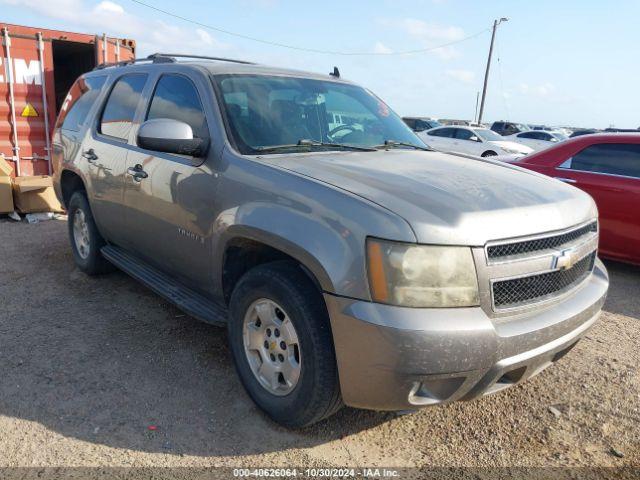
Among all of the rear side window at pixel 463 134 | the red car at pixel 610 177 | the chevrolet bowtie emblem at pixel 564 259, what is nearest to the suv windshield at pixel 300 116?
the chevrolet bowtie emblem at pixel 564 259

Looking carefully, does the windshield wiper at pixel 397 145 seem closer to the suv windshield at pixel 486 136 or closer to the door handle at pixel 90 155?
the door handle at pixel 90 155

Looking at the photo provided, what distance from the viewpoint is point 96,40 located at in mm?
8977

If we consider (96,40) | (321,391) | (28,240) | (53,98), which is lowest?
(28,240)

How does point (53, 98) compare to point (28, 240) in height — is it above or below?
above

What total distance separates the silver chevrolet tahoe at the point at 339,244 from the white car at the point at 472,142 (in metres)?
13.6

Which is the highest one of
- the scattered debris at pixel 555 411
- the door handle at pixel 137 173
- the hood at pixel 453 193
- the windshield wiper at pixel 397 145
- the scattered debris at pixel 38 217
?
the windshield wiper at pixel 397 145

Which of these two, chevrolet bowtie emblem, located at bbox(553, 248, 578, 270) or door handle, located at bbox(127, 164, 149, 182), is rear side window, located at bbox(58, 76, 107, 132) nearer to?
door handle, located at bbox(127, 164, 149, 182)

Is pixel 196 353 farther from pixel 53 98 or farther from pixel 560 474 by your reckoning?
pixel 53 98

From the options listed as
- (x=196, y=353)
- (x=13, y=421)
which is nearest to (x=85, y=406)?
(x=13, y=421)

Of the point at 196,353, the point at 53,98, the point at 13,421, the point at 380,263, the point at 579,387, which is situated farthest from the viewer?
the point at 53,98

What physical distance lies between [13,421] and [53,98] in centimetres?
742

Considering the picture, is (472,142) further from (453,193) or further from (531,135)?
(453,193)

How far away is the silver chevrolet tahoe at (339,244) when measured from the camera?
7.36ft

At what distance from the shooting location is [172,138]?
301 cm
